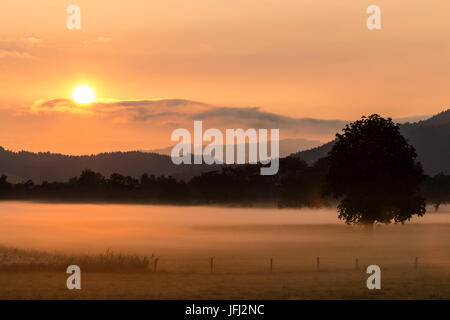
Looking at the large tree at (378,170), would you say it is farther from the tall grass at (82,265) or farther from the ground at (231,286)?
the tall grass at (82,265)

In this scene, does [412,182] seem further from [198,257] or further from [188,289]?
[188,289]

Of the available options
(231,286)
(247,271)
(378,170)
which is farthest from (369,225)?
(231,286)

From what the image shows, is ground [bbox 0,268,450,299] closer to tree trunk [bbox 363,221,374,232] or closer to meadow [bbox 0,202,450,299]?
meadow [bbox 0,202,450,299]

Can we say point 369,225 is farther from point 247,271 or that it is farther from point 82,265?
point 82,265

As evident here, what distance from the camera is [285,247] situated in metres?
91.9

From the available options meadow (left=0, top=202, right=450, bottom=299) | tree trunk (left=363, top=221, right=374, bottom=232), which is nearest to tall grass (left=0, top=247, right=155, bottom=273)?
meadow (left=0, top=202, right=450, bottom=299)

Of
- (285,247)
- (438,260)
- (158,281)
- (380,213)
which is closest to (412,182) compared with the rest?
(380,213)

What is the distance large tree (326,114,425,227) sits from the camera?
9369cm

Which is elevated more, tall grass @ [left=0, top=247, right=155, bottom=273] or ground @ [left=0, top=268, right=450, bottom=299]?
tall grass @ [left=0, top=247, right=155, bottom=273]

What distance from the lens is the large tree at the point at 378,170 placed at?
9369 centimetres

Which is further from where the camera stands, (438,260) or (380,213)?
(380,213)
